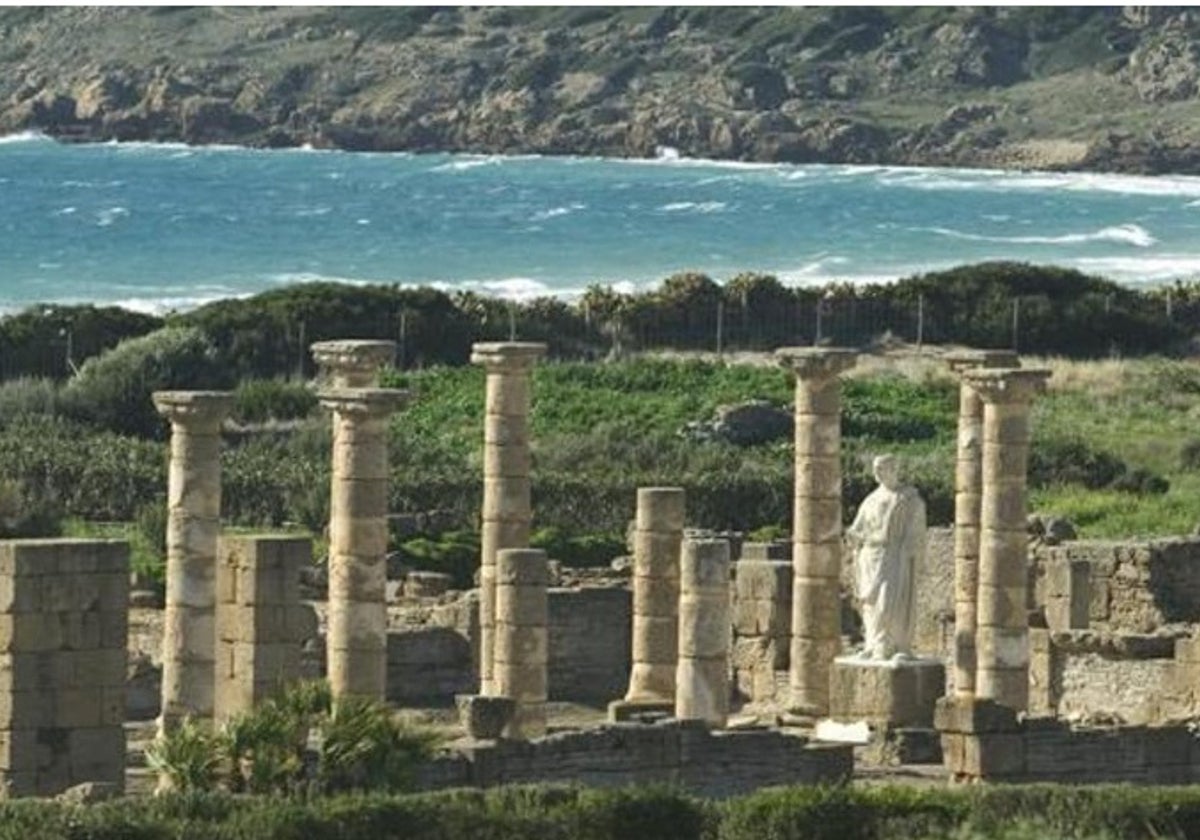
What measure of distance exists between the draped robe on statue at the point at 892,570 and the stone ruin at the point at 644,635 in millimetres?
396

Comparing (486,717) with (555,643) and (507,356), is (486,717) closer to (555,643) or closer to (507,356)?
(507,356)

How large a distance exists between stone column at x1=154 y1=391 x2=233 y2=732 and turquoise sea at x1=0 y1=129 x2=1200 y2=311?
199 feet

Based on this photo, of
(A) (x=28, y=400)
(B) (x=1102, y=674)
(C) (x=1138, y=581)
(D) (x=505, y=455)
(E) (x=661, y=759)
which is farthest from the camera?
(A) (x=28, y=400)

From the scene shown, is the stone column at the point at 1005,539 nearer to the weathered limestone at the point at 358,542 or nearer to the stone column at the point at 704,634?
the stone column at the point at 704,634

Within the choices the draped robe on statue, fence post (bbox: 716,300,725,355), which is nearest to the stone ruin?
the draped robe on statue

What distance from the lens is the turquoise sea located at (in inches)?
4828

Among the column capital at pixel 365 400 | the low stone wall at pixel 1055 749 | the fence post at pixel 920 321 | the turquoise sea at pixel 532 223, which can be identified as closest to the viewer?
A: the low stone wall at pixel 1055 749

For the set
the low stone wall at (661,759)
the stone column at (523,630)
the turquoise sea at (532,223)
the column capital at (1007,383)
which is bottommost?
the low stone wall at (661,759)

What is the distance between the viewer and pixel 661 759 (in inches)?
1670

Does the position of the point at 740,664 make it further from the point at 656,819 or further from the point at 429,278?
the point at 429,278

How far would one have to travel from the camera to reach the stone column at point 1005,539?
4728 centimetres

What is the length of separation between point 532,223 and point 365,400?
107362mm

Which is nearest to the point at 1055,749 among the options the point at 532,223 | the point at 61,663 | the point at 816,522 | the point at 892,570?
the point at 892,570

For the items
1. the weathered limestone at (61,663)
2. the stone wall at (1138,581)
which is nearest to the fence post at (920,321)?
the stone wall at (1138,581)
